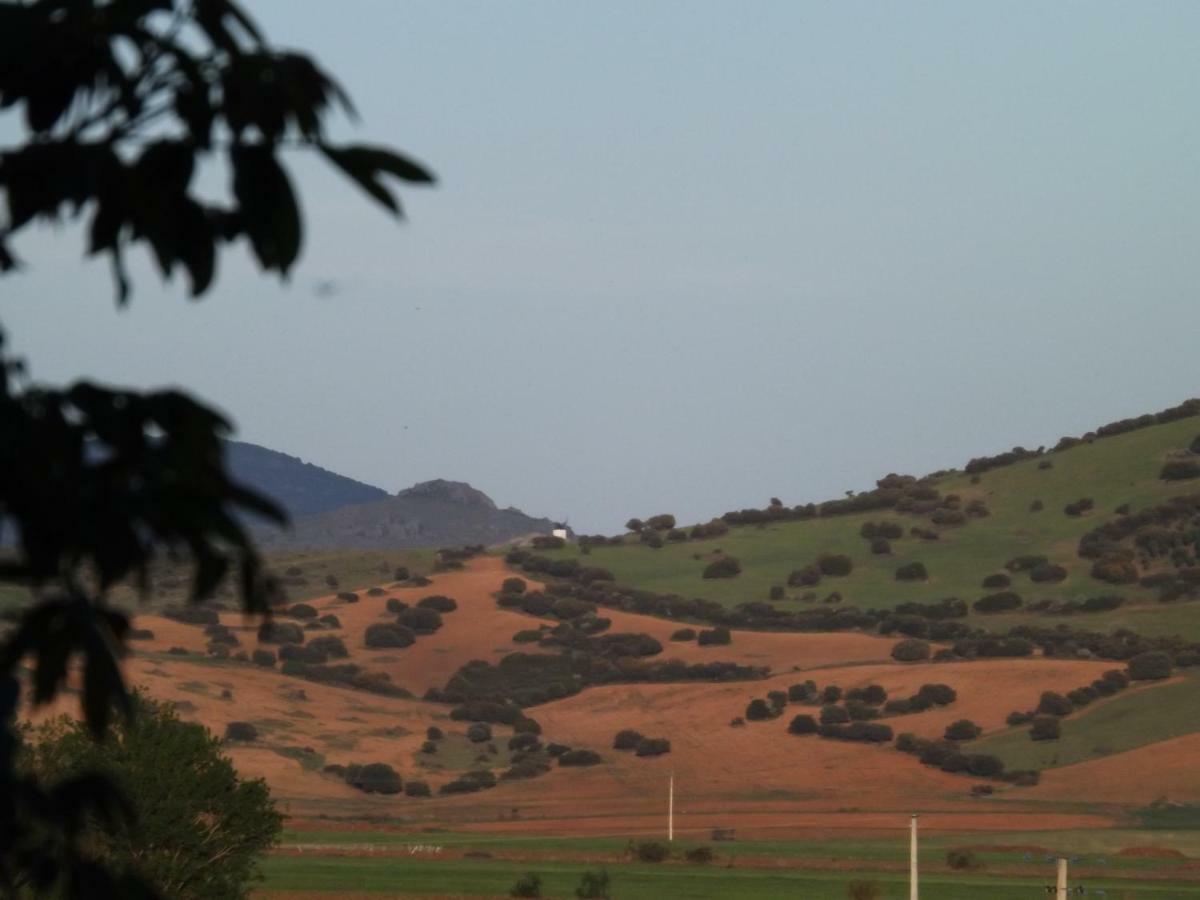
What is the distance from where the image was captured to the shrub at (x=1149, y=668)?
87438 mm

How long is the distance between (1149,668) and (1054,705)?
612 cm

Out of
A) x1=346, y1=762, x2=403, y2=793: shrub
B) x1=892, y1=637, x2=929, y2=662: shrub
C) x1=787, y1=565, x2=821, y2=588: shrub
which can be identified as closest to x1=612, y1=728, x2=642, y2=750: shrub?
x1=346, y1=762, x2=403, y2=793: shrub

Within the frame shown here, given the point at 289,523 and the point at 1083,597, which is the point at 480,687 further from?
the point at 289,523

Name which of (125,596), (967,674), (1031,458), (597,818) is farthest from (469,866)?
(1031,458)

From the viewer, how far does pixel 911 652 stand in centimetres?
9750

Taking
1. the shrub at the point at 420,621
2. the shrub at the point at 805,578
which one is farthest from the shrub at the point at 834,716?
the shrub at the point at 805,578

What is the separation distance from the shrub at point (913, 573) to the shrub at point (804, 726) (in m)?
33.7

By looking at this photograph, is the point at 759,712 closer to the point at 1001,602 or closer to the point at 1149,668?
the point at 1149,668

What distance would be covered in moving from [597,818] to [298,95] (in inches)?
2917

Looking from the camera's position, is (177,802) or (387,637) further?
(387,637)

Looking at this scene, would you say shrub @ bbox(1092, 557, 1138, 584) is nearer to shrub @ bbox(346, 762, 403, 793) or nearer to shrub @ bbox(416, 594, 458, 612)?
shrub @ bbox(416, 594, 458, 612)

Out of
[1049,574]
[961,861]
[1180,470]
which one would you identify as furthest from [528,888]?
[1180,470]

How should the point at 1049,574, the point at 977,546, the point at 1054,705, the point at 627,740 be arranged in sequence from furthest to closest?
the point at 977,546 → the point at 1049,574 → the point at 627,740 → the point at 1054,705

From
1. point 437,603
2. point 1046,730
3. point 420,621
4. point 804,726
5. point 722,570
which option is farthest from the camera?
point 722,570
